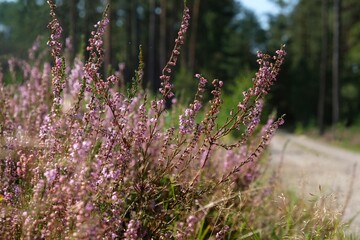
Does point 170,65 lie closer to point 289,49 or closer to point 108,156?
point 108,156

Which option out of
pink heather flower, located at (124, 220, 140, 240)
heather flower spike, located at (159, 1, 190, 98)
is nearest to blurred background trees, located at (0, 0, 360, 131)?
heather flower spike, located at (159, 1, 190, 98)

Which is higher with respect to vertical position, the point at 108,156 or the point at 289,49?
the point at 289,49

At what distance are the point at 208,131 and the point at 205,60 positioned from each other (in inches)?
1714

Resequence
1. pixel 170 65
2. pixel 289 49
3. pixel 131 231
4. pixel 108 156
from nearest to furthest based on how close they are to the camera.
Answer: pixel 131 231 → pixel 108 156 → pixel 170 65 → pixel 289 49

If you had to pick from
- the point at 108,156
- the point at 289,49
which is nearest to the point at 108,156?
the point at 108,156

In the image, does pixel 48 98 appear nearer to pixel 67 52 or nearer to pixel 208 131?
pixel 67 52

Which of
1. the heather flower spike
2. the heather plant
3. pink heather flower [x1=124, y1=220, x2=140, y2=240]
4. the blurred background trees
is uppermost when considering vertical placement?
the blurred background trees

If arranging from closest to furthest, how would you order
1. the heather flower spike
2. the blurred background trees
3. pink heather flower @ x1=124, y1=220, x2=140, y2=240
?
pink heather flower @ x1=124, y1=220, x2=140, y2=240 → the heather flower spike → the blurred background trees

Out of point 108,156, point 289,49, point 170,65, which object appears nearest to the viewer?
point 108,156

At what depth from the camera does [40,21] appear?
888 cm

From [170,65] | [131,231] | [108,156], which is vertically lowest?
[131,231]

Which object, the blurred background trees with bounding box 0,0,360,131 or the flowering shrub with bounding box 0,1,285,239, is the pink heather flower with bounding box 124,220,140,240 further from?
the blurred background trees with bounding box 0,0,360,131

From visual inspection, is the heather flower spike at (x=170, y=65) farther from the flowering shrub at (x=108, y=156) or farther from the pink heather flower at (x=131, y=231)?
the pink heather flower at (x=131, y=231)

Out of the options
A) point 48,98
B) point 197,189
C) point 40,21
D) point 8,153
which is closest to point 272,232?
point 197,189
